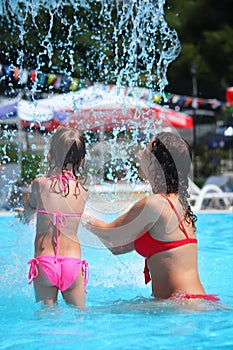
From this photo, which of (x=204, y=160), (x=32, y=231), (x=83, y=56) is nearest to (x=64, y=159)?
(x=32, y=231)

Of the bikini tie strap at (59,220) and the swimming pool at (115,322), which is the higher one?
the bikini tie strap at (59,220)

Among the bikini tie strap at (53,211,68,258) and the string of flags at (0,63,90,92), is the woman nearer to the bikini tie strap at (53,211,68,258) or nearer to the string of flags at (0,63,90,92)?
the bikini tie strap at (53,211,68,258)

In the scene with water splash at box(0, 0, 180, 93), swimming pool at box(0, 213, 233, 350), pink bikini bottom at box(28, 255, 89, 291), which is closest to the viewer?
swimming pool at box(0, 213, 233, 350)

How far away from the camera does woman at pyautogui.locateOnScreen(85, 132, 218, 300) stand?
3225 millimetres

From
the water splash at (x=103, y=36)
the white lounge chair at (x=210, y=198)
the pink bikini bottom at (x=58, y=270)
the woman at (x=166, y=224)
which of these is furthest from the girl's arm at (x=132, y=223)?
the white lounge chair at (x=210, y=198)

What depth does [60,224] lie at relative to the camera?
3258 mm

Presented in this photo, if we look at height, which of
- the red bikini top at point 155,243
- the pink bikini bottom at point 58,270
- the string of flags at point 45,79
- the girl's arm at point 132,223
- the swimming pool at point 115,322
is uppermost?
the string of flags at point 45,79

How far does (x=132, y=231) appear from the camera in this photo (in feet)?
10.7

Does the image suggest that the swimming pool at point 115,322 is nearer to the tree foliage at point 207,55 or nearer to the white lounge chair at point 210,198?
the white lounge chair at point 210,198

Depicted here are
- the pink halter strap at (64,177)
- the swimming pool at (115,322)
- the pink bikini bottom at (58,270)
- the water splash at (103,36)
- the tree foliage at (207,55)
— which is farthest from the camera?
the tree foliage at (207,55)

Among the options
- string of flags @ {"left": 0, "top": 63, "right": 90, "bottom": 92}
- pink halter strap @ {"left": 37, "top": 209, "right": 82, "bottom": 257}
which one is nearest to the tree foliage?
string of flags @ {"left": 0, "top": 63, "right": 90, "bottom": 92}

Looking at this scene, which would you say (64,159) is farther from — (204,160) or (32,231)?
(204,160)

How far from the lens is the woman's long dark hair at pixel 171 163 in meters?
3.24

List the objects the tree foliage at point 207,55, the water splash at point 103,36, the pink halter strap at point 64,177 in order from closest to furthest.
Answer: the pink halter strap at point 64,177
the water splash at point 103,36
the tree foliage at point 207,55
